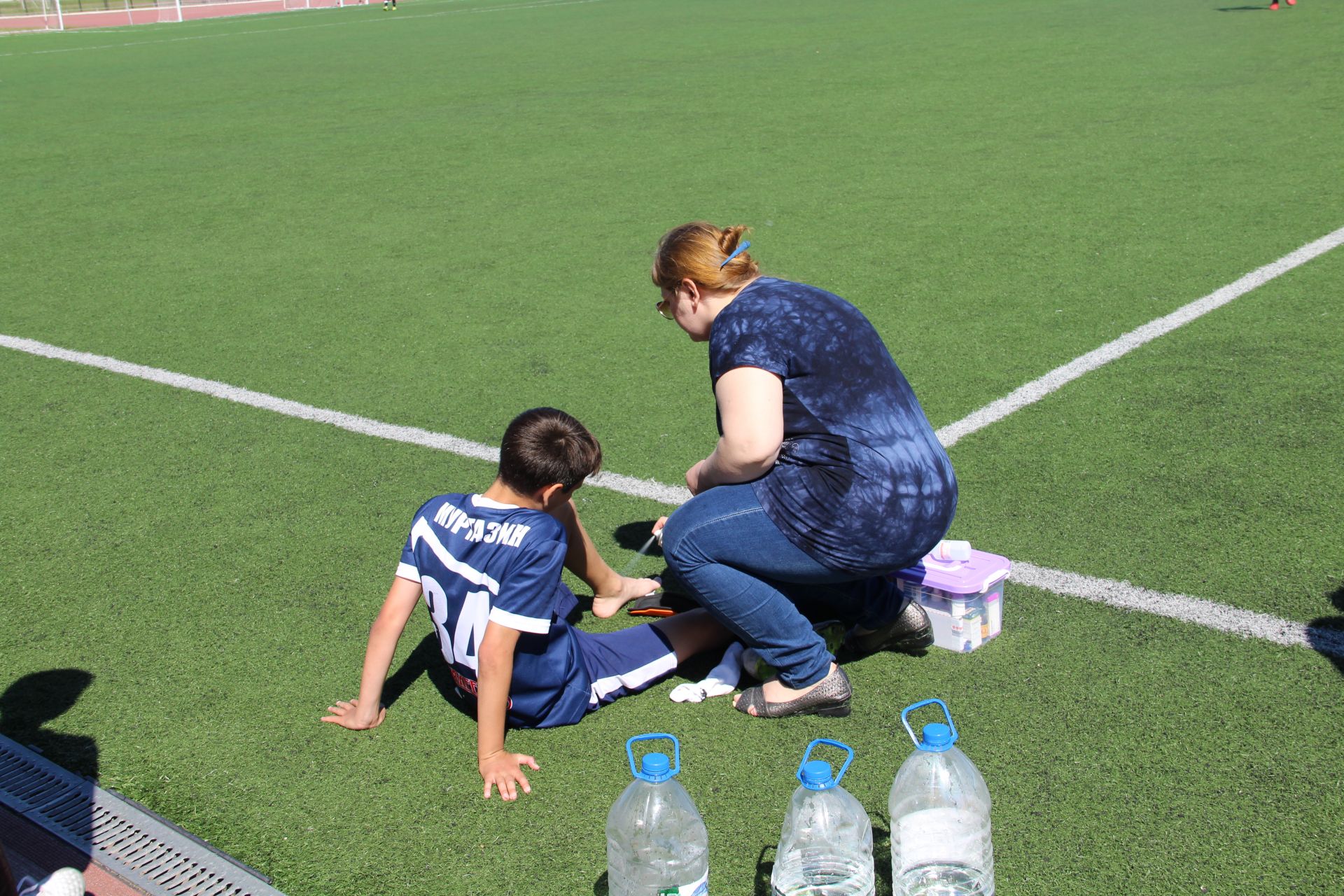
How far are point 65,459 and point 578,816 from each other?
368 centimetres

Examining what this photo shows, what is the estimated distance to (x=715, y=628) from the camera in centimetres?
398

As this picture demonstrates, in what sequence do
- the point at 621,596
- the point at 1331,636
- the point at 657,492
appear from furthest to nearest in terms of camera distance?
the point at 657,492 < the point at 621,596 < the point at 1331,636

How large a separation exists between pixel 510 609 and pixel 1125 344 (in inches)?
167

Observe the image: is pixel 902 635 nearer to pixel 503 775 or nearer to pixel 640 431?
pixel 503 775

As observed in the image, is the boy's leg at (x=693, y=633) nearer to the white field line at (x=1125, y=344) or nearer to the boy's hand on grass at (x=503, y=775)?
the boy's hand on grass at (x=503, y=775)

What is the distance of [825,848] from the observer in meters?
Result: 2.83

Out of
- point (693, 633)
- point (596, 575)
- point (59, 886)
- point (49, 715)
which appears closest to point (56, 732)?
point (49, 715)

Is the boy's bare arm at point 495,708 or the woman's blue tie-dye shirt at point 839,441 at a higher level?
the woman's blue tie-dye shirt at point 839,441

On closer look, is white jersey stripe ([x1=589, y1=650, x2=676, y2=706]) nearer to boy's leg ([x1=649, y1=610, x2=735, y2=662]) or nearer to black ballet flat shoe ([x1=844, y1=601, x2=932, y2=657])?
boy's leg ([x1=649, y1=610, x2=735, y2=662])

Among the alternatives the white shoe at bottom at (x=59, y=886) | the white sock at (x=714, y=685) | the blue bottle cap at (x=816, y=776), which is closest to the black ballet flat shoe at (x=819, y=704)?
the white sock at (x=714, y=685)

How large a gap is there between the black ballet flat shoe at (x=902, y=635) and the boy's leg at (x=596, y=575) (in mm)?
791

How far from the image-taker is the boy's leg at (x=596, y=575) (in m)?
4.11

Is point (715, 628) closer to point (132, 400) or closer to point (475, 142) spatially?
point (132, 400)

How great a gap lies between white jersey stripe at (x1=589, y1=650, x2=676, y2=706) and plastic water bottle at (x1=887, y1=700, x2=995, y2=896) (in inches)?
41.8
